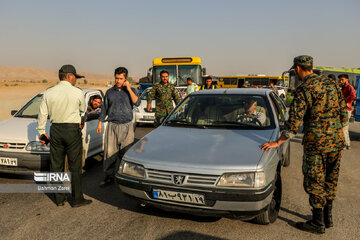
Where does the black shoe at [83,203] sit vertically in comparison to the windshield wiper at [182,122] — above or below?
below

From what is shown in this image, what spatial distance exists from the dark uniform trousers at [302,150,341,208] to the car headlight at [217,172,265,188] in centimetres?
73

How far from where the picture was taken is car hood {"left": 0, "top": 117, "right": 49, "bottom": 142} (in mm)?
4664

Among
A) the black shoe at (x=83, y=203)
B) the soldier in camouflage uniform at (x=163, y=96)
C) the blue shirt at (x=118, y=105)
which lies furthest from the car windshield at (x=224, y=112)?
the soldier in camouflage uniform at (x=163, y=96)

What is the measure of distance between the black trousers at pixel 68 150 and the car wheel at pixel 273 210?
7.68 feet

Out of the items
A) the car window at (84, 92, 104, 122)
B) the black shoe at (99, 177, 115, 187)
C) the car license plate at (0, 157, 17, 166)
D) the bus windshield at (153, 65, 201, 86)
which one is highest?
the bus windshield at (153, 65, 201, 86)

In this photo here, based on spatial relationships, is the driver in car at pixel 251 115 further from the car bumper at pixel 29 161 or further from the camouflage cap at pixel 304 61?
the car bumper at pixel 29 161

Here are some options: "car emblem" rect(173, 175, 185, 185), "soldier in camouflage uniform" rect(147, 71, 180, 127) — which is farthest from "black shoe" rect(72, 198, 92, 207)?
"soldier in camouflage uniform" rect(147, 71, 180, 127)

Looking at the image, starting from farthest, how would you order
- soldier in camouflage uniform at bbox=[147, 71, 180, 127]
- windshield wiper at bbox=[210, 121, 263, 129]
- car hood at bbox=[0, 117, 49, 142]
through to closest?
soldier in camouflage uniform at bbox=[147, 71, 180, 127], car hood at bbox=[0, 117, 49, 142], windshield wiper at bbox=[210, 121, 263, 129]

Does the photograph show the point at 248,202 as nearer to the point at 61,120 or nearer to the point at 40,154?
the point at 61,120

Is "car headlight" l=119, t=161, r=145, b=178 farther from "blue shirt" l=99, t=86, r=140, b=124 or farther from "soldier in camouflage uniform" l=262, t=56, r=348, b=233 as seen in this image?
"blue shirt" l=99, t=86, r=140, b=124

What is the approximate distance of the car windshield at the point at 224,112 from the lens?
4125 mm

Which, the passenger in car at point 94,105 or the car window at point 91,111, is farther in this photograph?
the passenger in car at point 94,105

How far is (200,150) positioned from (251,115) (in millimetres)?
1334

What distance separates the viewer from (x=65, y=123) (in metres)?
3.85
